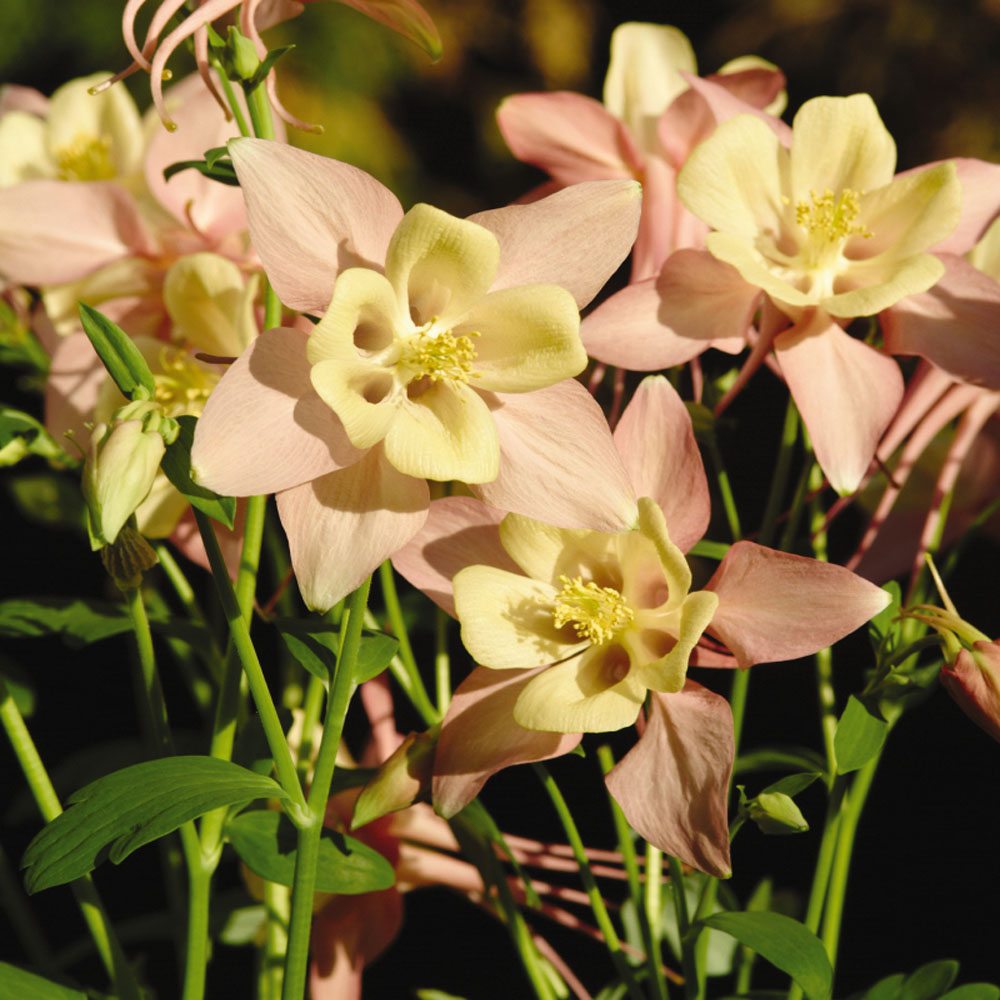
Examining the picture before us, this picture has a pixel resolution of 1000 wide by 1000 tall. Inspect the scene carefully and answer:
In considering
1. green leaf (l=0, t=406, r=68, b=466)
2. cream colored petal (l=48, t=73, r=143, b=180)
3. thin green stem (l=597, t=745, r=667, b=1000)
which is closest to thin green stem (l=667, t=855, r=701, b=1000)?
thin green stem (l=597, t=745, r=667, b=1000)

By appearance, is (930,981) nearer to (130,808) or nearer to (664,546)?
(664,546)

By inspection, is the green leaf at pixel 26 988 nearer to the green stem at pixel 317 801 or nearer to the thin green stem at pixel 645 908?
the green stem at pixel 317 801

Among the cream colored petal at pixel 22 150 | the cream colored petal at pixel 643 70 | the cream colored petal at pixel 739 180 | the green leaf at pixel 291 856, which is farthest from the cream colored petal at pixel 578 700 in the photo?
the cream colored petal at pixel 22 150

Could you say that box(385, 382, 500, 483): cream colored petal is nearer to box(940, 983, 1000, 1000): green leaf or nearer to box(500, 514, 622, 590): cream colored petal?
box(500, 514, 622, 590): cream colored petal

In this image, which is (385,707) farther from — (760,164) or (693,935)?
(760,164)

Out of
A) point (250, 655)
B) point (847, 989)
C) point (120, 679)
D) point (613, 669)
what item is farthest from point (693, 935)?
point (120, 679)

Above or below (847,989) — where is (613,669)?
above
